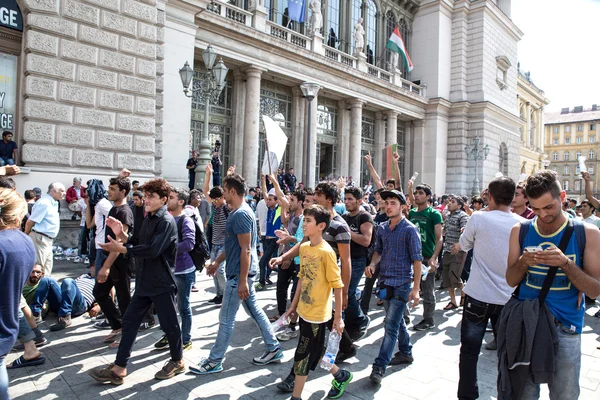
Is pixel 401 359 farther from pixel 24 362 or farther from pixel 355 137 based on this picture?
pixel 355 137

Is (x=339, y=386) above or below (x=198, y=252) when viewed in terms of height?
below

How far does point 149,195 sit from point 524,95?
62249mm

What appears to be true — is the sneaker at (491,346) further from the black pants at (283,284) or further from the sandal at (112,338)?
the sandal at (112,338)

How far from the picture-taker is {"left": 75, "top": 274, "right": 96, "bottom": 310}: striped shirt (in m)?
6.38

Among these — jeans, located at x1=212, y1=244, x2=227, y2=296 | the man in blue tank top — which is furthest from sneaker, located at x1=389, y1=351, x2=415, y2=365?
jeans, located at x1=212, y1=244, x2=227, y2=296

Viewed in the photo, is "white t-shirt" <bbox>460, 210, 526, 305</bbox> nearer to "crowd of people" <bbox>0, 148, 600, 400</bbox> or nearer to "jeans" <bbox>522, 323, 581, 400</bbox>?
"crowd of people" <bbox>0, 148, 600, 400</bbox>

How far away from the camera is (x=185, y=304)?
502 cm

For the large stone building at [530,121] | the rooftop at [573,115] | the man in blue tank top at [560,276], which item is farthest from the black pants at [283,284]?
the rooftop at [573,115]

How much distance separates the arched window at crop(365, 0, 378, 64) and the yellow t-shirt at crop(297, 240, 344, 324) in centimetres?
2607

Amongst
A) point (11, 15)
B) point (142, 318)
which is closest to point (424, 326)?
point (142, 318)

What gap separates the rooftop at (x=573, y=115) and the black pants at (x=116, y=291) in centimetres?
10271

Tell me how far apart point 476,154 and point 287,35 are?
1598cm

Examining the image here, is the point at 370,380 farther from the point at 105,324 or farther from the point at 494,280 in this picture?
the point at 105,324

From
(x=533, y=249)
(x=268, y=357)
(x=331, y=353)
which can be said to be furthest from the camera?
(x=268, y=357)
